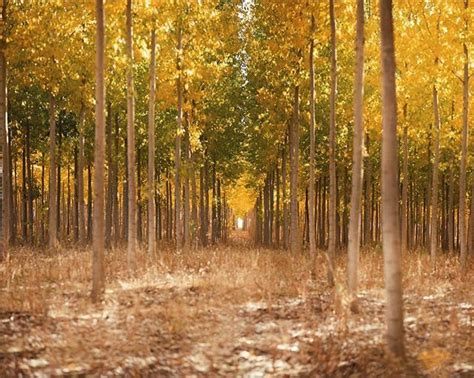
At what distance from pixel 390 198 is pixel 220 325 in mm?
3084

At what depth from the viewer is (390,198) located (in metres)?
5.16

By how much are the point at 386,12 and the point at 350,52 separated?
9.46m

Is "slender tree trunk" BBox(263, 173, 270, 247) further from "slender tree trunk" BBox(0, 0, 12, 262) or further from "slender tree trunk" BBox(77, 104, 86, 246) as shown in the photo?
"slender tree trunk" BBox(0, 0, 12, 262)

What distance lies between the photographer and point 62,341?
594 centimetres

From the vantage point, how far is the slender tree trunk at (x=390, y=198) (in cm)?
513

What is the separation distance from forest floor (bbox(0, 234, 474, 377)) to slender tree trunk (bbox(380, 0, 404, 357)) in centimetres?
37

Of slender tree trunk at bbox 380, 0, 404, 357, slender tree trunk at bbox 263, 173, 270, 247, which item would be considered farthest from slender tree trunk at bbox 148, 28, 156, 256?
slender tree trunk at bbox 263, 173, 270, 247

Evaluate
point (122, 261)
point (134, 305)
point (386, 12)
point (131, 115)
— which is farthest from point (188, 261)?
point (386, 12)

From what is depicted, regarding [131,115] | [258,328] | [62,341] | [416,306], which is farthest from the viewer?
[131,115]

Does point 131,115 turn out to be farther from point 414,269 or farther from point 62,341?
point 414,269

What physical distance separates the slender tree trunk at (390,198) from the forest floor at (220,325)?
0.37 m

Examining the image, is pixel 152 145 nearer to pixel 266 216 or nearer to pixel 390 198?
pixel 390 198

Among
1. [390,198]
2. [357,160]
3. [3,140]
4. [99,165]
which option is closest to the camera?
[390,198]

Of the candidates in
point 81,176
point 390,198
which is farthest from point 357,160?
point 81,176
